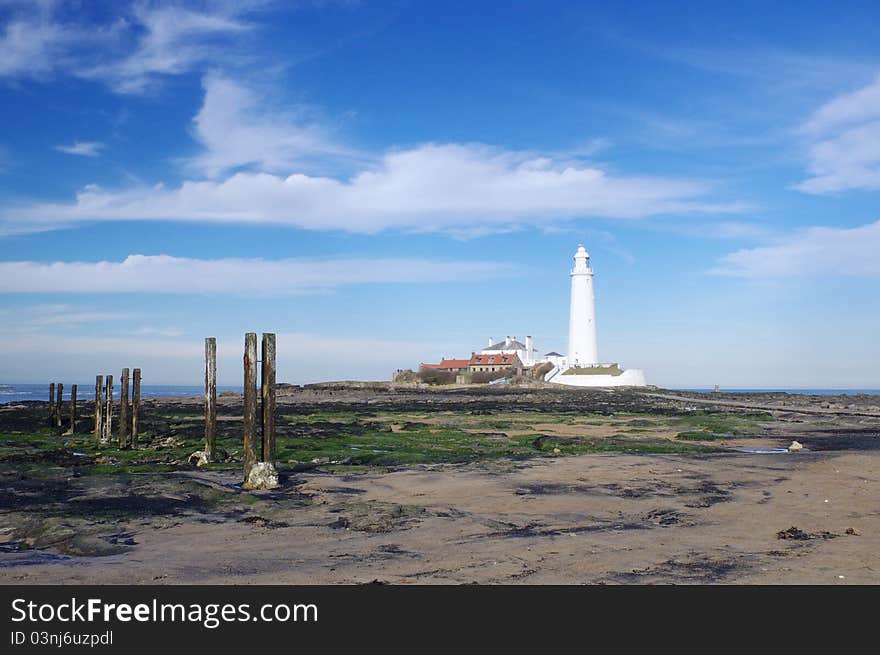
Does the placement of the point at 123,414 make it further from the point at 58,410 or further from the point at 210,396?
the point at 58,410

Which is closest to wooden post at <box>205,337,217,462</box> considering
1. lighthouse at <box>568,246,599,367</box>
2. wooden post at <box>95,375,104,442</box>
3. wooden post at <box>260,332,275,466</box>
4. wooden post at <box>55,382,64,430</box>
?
wooden post at <box>260,332,275,466</box>

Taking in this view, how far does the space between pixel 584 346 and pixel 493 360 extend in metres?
20.4

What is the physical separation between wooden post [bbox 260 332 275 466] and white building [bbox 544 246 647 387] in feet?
257

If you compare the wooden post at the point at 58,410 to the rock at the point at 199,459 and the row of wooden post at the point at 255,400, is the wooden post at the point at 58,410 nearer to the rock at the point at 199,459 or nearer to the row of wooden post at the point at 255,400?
the rock at the point at 199,459

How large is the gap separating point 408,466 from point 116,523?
27.5ft

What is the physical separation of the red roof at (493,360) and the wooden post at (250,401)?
93.5 m

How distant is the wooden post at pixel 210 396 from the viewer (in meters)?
19.8

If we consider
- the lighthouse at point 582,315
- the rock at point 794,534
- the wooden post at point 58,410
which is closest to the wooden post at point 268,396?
the rock at point 794,534

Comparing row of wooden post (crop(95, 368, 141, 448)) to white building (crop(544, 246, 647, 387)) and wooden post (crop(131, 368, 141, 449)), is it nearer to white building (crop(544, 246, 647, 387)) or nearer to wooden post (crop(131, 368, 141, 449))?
wooden post (crop(131, 368, 141, 449))

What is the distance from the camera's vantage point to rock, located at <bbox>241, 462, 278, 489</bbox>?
1499cm
